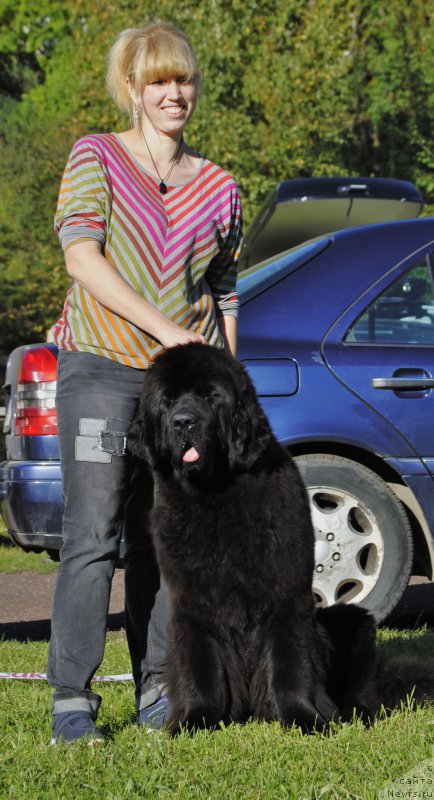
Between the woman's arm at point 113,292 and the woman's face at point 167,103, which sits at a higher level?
the woman's face at point 167,103

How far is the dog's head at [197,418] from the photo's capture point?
331cm

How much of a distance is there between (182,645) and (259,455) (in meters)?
0.67

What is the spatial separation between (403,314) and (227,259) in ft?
5.52

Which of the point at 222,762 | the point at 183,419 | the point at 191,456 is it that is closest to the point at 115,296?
the point at 183,419

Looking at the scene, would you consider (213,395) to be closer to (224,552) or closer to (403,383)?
(224,552)

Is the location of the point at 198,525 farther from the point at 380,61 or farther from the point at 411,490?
the point at 380,61

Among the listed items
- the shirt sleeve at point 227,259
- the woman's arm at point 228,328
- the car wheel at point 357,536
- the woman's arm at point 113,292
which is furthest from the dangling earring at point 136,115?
the car wheel at point 357,536

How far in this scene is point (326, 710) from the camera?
3.36 m

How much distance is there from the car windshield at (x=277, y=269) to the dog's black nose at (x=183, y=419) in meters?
1.91

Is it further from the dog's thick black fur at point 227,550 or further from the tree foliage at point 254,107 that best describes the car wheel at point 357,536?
the tree foliage at point 254,107

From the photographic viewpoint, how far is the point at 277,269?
5203 mm

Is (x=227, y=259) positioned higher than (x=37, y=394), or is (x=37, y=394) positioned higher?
(x=227, y=259)

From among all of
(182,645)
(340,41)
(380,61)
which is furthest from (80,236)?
(380,61)

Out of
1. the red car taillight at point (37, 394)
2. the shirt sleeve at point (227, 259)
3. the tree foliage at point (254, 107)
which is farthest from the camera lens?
the tree foliage at point (254, 107)
